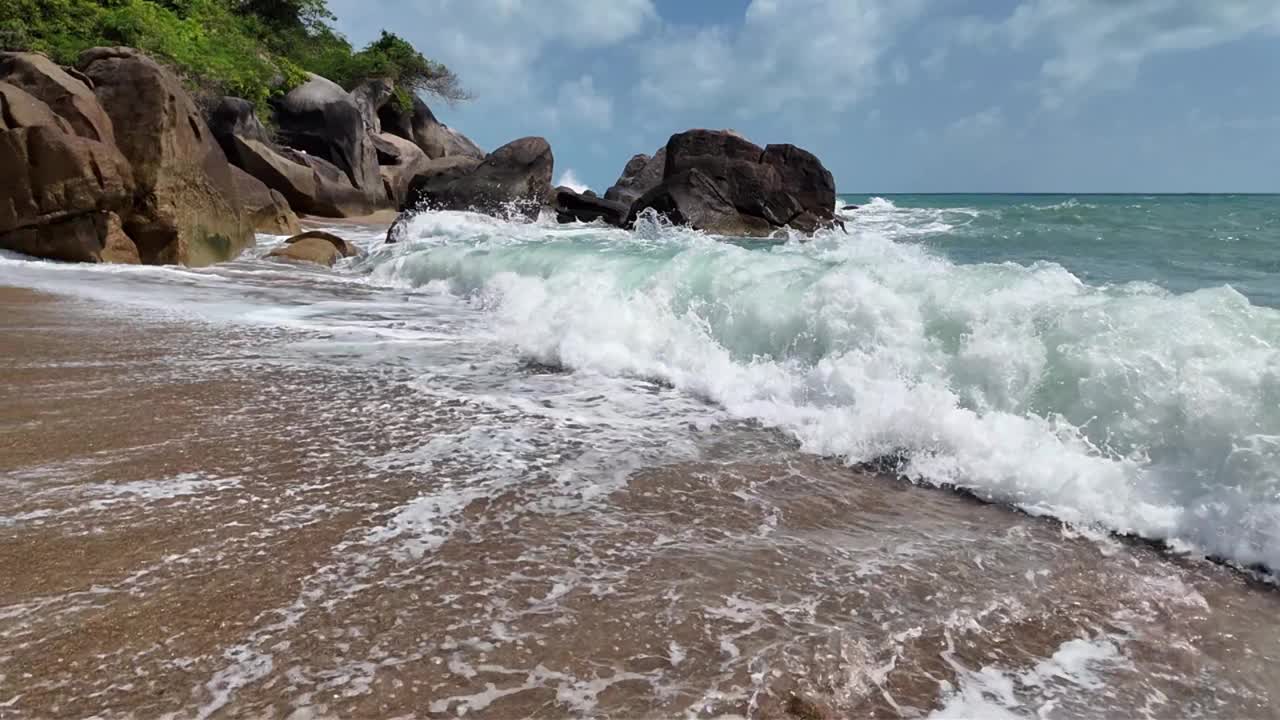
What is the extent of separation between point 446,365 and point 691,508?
105 inches

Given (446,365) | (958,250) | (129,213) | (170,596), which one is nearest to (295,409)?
(446,365)

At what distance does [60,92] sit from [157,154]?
1.10 metres

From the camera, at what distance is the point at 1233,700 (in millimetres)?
1903

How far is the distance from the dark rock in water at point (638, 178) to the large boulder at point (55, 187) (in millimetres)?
16615

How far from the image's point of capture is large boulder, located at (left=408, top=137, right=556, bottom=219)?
63.9 ft

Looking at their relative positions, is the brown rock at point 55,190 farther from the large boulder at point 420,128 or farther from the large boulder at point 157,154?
the large boulder at point 420,128

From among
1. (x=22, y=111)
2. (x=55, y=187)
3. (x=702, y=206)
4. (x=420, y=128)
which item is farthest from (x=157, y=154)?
(x=420, y=128)

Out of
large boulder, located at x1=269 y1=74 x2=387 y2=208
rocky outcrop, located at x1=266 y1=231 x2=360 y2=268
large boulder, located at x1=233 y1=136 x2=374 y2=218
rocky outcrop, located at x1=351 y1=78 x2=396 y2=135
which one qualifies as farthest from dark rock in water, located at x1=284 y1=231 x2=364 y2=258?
rocky outcrop, located at x1=351 y1=78 x2=396 y2=135

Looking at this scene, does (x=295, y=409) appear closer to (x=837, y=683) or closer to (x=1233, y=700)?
(x=837, y=683)

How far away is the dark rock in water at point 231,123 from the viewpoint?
54.1 ft

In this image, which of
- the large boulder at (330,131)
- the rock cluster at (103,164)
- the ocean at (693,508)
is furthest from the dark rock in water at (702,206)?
the ocean at (693,508)

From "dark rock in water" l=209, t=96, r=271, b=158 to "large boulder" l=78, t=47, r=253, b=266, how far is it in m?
6.43

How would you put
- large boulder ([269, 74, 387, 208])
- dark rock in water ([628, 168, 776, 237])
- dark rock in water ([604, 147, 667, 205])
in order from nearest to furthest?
dark rock in water ([628, 168, 776, 237]) < large boulder ([269, 74, 387, 208]) < dark rock in water ([604, 147, 667, 205])

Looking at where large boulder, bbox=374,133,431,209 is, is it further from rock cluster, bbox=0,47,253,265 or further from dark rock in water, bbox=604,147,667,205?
rock cluster, bbox=0,47,253,265
